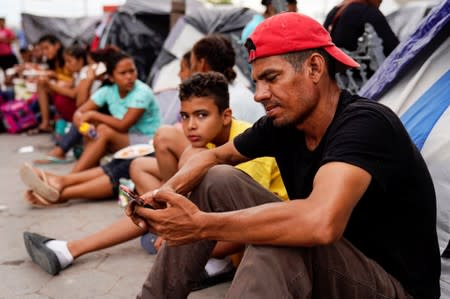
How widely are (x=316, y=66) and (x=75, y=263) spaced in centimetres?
189

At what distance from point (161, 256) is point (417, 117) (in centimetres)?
138

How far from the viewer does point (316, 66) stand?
5.59ft

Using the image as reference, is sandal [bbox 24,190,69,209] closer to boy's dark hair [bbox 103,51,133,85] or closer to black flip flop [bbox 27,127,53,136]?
boy's dark hair [bbox 103,51,133,85]

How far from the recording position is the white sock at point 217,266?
2.55 meters

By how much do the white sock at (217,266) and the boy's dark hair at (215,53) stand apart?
1.45 m

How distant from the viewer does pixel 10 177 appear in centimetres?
479

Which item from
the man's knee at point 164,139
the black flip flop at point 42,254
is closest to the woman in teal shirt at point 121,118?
the man's knee at point 164,139

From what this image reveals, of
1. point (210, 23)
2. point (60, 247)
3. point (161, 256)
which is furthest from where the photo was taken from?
point (210, 23)

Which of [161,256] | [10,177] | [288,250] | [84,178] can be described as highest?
[288,250]

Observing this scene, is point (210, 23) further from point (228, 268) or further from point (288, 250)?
point (288, 250)

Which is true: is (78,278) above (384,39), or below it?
below

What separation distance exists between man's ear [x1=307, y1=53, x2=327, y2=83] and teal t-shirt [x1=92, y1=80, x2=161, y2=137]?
9.27ft

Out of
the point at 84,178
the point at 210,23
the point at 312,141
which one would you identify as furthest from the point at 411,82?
the point at 210,23

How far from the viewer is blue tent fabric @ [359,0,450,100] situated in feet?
8.03
